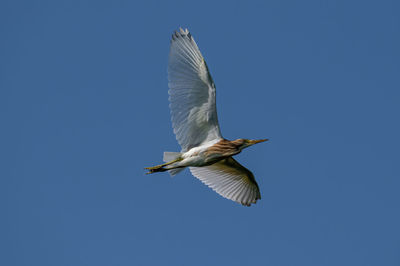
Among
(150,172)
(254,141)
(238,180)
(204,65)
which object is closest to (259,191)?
(238,180)

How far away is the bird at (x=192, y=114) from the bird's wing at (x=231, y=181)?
171 cm

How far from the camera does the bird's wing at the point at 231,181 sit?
14.9m

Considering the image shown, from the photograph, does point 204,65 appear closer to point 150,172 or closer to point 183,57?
point 183,57

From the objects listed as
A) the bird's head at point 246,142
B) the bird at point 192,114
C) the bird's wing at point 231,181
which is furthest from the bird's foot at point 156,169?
the bird's wing at point 231,181

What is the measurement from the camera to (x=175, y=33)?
1209 centimetres

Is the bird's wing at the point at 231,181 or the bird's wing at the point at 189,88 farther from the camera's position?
the bird's wing at the point at 231,181

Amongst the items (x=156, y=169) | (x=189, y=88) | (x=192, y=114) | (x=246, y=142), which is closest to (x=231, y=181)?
(x=246, y=142)

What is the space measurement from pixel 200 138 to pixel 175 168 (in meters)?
0.87

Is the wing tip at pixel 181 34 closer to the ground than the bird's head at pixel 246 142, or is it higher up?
higher up

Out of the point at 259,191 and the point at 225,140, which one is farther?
the point at 259,191

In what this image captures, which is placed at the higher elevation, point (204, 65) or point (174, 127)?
point (204, 65)

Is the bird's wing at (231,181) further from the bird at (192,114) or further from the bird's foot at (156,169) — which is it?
the bird's foot at (156,169)

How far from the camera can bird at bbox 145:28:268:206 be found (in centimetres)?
1209

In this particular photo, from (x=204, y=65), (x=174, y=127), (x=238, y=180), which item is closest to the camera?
(x=204, y=65)
